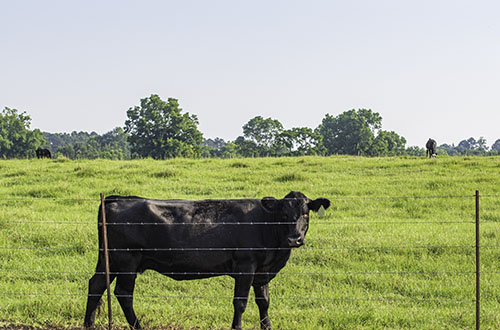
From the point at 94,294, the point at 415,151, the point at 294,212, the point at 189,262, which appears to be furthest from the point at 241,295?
the point at 415,151

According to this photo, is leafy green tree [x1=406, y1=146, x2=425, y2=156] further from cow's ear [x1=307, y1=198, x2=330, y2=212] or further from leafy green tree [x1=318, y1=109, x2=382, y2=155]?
cow's ear [x1=307, y1=198, x2=330, y2=212]

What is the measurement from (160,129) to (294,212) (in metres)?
59.3

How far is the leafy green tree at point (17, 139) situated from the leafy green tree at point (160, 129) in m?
19.9

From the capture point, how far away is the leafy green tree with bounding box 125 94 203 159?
6297 cm

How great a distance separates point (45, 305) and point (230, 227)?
3.03m

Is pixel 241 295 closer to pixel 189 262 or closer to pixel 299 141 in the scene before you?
pixel 189 262

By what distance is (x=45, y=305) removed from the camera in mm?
7363

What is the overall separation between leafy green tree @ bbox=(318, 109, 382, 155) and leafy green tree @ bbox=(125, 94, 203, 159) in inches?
923

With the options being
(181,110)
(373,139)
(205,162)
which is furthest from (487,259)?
(373,139)

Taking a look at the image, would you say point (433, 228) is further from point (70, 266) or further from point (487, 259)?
point (70, 266)

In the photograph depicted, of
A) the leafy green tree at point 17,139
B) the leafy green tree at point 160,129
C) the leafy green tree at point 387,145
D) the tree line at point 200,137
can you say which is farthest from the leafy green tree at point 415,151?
the leafy green tree at point 17,139

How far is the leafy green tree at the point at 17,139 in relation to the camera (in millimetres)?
75688

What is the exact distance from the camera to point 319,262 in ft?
31.1

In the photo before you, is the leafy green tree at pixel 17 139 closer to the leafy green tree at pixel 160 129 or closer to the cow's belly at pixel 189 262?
the leafy green tree at pixel 160 129
